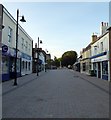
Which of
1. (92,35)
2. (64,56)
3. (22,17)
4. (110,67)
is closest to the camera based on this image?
(22,17)

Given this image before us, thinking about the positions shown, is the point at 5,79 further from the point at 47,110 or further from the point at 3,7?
the point at 47,110

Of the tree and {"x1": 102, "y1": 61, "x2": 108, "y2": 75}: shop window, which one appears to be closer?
{"x1": 102, "y1": 61, "x2": 108, "y2": 75}: shop window

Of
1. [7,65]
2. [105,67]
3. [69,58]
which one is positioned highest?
[69,58]

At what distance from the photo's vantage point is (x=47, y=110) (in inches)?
324

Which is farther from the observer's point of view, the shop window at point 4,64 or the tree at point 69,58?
the tree at point 69,58

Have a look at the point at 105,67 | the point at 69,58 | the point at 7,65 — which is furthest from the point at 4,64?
the point at 69,58

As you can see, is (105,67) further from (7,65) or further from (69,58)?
(69,58)

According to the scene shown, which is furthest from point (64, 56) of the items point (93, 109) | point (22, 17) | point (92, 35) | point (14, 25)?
point (93, 109)

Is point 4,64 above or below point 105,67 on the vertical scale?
above

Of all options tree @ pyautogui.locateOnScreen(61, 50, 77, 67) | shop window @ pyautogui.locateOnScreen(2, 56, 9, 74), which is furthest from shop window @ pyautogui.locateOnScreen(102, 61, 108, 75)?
tree @ pyautogui.locateOnScreen(61, 50, 77, 67)

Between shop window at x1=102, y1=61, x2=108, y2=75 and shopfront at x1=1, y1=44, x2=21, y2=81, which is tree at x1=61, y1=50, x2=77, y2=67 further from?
shopfront at x1=1, y1=44, x2=21, y2=81

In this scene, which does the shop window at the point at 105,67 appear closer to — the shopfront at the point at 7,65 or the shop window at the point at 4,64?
the shopfront at the point at 7,65

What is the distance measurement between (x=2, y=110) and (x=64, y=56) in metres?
107

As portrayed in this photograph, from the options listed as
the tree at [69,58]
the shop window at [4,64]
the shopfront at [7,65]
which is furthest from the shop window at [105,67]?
the tree at [69,58]
